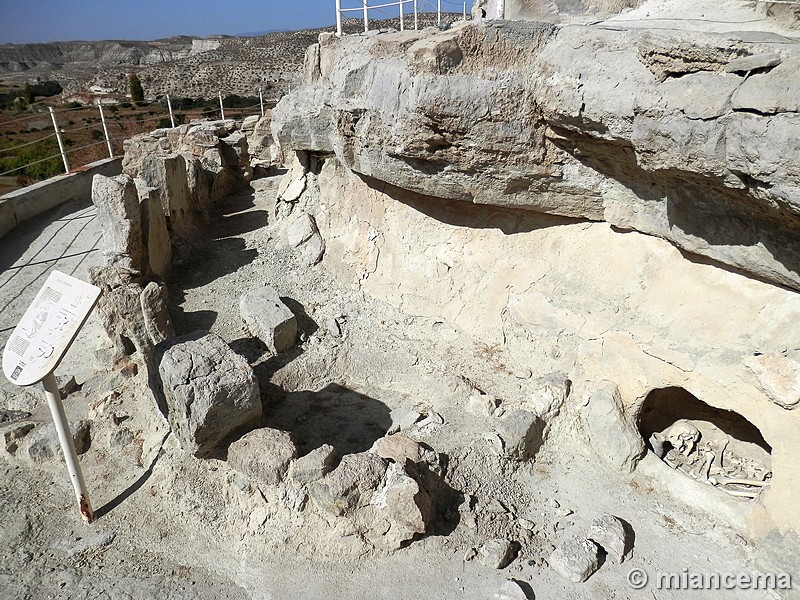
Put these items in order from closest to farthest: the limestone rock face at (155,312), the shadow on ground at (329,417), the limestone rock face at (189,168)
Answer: the shadow on ground at (329,417) → the limestone rock face at (155,312) → the limestone rock face at (189,168)

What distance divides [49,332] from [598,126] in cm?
451

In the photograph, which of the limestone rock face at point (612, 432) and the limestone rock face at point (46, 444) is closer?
the limestone rock face at point (612, 432)

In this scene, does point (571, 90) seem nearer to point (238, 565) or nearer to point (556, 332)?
point (556, 332)

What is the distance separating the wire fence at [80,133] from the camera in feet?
44.3

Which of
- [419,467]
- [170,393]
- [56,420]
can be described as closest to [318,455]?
[419,467]

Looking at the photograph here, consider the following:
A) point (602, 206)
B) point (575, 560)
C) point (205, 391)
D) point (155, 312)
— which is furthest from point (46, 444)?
point (602, 206)

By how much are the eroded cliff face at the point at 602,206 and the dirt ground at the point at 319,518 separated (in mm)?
367

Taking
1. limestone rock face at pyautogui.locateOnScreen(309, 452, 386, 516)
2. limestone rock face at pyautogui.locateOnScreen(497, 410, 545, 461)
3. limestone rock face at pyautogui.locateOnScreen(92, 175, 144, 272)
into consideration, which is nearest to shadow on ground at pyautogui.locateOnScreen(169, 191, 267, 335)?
limestone rock face at pyautogui.locateOnScreen(92, 175, 144, 272)

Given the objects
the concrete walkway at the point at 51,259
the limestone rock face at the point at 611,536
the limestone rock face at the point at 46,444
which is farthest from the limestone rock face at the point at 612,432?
the concrete walkway at the point at 51,259

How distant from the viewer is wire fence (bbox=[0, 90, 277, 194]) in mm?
13500

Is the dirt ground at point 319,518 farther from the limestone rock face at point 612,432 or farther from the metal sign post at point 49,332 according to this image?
the metal sign post at point 49,332

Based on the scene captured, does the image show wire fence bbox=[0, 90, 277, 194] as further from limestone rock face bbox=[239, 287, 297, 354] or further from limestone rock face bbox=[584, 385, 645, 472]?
limestone rock face bbox=[584, 385, 645, 472]

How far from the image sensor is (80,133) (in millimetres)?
25922

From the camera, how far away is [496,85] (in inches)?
191
